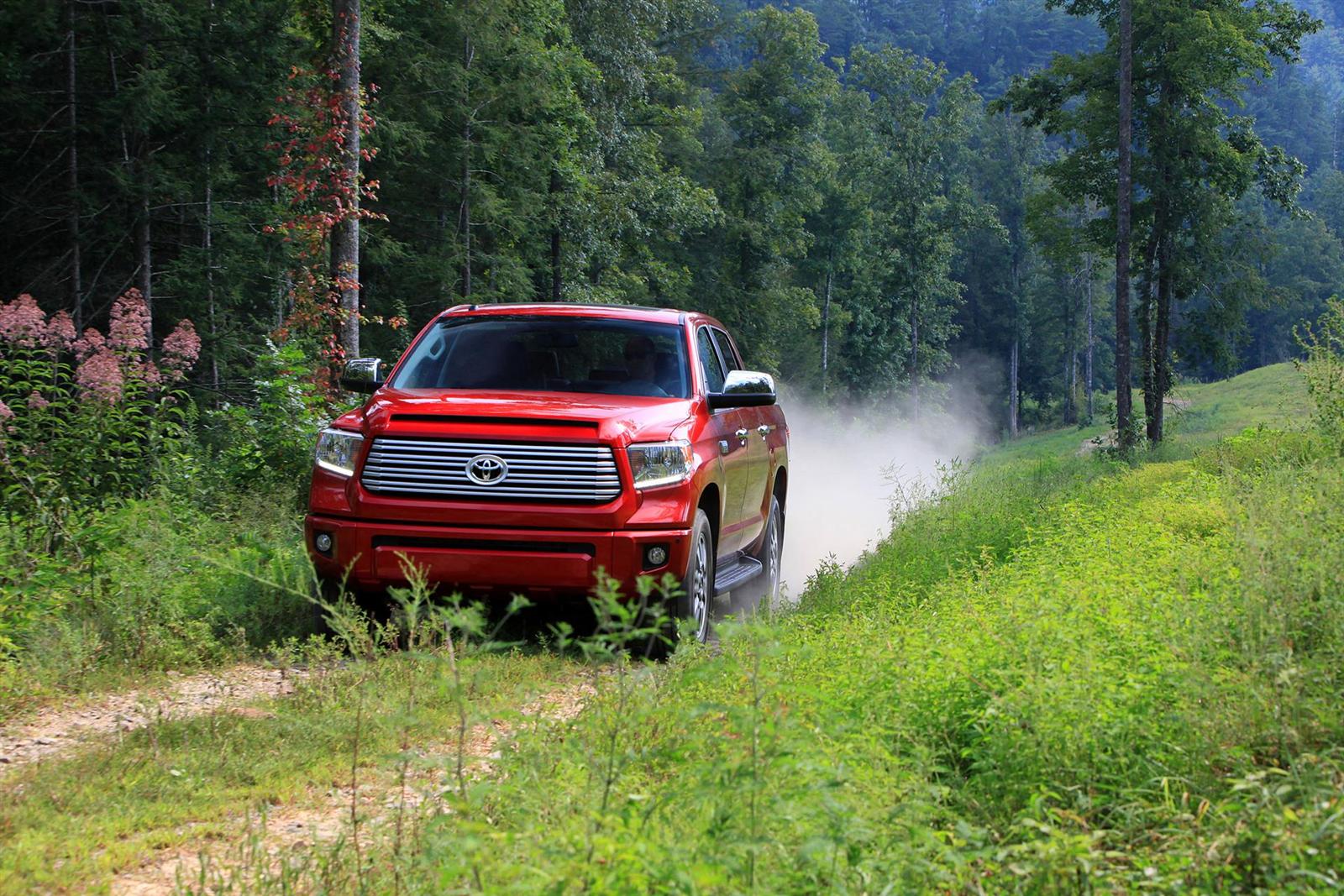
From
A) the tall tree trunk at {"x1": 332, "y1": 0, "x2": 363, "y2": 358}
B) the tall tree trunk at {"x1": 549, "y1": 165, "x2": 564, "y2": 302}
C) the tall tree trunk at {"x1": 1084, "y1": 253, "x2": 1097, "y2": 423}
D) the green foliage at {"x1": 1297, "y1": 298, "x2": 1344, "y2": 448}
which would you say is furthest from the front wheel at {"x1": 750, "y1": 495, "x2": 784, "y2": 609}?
the tall tree trunk at {"x1": 1084, "y1": 253, "x2": 1097, "y2": 423}

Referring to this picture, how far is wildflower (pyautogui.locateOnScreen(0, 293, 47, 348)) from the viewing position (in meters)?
8.40

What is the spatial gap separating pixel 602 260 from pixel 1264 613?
36.7m

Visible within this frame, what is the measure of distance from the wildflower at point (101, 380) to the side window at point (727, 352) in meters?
4.30

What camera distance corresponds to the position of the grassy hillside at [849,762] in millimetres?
3383

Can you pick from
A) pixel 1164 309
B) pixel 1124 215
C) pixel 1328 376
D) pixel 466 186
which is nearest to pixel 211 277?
pixel 466 186

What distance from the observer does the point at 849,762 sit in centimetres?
405

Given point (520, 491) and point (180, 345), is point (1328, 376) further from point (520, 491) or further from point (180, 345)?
point (180, 345)

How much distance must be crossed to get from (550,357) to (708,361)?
1282 mm

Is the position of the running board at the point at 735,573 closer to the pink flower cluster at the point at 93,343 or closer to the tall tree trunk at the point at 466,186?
the pink flower cluster at the point at 93,343

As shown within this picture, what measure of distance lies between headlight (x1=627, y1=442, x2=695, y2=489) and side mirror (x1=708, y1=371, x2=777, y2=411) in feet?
3.27

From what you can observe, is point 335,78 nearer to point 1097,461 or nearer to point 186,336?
point 186,336

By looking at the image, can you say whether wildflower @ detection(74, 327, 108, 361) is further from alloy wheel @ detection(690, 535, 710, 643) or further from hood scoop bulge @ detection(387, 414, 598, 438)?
alloy wheel @ detection(690, 535, 710, 643)

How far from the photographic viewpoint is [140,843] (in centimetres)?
435

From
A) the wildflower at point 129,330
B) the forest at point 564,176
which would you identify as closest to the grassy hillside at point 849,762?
the wildflower at point 129,330
